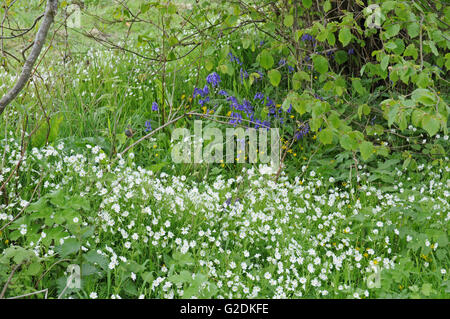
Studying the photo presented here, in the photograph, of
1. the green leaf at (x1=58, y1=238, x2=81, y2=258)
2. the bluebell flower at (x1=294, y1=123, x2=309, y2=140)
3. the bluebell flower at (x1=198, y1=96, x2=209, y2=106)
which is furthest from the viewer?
the bluebell flower at (x1=198, y1=96, x2=209, y2=106)

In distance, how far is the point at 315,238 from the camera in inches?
130

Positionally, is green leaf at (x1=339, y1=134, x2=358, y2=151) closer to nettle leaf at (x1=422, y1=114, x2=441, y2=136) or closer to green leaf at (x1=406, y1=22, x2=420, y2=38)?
nettle leaf at (x1=422, y1=114, x2=441, y2=136)

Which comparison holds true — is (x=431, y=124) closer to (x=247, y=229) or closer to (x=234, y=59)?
(x=247, y=229)

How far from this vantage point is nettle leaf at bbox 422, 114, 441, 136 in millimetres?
2707

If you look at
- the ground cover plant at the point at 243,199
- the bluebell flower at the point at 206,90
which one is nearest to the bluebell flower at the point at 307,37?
the ground cover plant at the point at 243,199

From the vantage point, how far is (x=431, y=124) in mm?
2721

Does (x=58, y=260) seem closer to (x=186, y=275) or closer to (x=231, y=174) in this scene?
(x=186, y=275)

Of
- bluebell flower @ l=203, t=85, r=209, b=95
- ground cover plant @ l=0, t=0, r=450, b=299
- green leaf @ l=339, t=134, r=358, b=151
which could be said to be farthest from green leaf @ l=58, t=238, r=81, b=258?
bluebell flower @ l=203, t=85, r=209, b=95

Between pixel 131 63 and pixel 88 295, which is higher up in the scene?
pixel 131 63

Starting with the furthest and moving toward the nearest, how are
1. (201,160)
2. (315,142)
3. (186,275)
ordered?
(315,142) < (201,160) < (186,275)

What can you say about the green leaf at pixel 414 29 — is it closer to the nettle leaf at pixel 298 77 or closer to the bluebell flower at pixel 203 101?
the nettle leaf at pixel 298 77

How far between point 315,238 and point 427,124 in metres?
1.01
